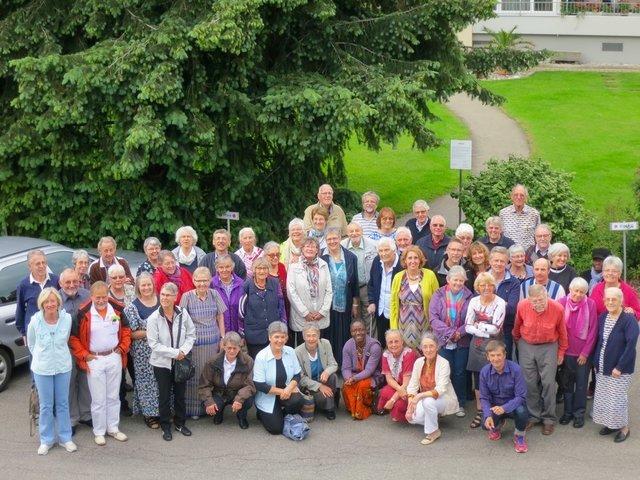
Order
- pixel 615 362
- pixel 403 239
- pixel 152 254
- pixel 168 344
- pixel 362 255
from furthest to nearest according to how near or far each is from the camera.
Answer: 1. pixel 362 255
2. pixel 403 239
3. pixel 152 254
4. pixel 168 344
5. pixel 615 362

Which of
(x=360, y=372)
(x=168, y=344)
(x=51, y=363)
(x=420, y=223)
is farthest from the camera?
(x=420, y=223)

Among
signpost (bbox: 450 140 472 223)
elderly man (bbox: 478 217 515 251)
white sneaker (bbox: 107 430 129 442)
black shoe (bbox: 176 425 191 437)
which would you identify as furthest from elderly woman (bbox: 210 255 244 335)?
signpost (bbox: 450 140 472 223)

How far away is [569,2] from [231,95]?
2843cm

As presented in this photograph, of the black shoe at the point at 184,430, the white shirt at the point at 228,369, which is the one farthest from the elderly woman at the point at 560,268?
the black shoe at the point at 184,430

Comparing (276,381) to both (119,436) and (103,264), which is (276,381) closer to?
(119,436)

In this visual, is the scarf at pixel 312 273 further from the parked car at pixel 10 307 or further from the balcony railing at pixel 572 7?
the balcony railing at pixel 572 7

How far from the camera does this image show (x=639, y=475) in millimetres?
8812

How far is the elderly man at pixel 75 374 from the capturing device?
975 centimetres

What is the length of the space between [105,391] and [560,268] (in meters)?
5.31

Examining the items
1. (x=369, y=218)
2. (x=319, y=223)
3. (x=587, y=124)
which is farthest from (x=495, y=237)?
(x=587, y=124)

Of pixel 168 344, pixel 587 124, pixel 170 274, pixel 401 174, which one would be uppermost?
pixel 587 124

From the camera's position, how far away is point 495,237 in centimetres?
1131

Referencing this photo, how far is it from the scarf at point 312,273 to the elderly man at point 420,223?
1.92 meters

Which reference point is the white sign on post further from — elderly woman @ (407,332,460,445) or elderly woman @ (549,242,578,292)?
elderly woman @ (407,332,460,445)
